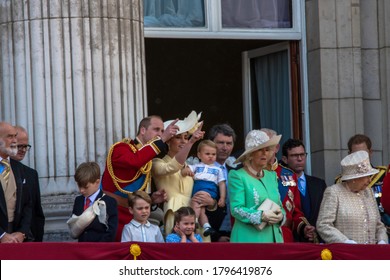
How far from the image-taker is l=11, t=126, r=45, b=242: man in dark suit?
1280cm

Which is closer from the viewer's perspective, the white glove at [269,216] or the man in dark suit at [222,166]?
the white glove at [269,216]

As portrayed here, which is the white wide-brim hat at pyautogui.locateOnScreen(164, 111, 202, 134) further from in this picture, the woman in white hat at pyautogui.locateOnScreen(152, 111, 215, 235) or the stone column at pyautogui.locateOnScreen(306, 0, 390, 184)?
the stone column at pyautogui.locateOnScreen(306, 0, 390, 184)

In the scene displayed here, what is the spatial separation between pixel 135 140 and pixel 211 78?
7175 mm

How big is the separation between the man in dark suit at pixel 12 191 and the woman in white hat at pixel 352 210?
2.70 metres

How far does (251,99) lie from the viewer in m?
17.0

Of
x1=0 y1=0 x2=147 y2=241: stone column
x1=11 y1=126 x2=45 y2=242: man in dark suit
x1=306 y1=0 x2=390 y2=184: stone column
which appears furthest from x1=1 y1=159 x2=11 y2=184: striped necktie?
x1=306 y1=0 x2=390 y2=184: stone column

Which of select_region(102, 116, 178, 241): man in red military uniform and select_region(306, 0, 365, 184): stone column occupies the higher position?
select_region(306, 0, 365, 184): stone column

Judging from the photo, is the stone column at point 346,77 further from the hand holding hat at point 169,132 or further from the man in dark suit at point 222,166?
the hand holding hat at point 169,132

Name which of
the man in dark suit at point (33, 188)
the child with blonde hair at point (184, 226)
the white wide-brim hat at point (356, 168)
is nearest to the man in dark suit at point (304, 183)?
the white wide-brim hat at point (356, 168)

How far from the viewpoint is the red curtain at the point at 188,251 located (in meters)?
11.4

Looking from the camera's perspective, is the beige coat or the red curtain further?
the beige coat

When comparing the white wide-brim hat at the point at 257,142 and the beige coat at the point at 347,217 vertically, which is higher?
the white wide-brim hat at the point at 257,142
